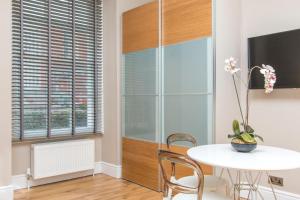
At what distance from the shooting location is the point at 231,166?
1.85m

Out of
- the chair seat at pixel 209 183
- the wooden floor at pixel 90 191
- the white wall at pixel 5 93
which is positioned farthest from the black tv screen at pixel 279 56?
the white wall at pixel 5 93

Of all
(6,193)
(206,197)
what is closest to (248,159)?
(206,197)

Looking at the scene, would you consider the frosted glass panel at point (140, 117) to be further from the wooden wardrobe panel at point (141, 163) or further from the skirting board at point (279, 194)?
the skirting board at point (279, 194)

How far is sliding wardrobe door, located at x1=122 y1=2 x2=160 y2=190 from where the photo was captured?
3.81 meters

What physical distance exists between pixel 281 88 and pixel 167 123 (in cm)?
142

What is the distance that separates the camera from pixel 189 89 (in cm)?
337

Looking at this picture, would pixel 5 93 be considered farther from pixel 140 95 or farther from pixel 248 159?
pixel 248 159

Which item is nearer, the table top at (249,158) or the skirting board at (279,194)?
the table top at (249,158)

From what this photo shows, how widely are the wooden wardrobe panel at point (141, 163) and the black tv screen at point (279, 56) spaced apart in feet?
5.22

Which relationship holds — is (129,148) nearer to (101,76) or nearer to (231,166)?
(101,76)

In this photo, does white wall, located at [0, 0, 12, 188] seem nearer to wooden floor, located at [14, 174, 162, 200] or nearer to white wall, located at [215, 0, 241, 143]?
wooden floor, located at [14, 174, 162, 200]

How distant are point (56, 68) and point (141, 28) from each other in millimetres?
1369

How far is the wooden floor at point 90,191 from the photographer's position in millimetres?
3498

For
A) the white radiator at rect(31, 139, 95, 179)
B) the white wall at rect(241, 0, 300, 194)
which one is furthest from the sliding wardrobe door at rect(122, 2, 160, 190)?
the white wall at rect(241, 0, 300, 194)
